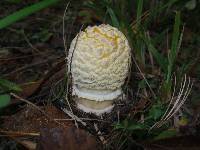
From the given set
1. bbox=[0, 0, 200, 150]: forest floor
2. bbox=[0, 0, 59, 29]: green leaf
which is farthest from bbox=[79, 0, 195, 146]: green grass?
bbox=[0, 0, 59, 29]: green leaf

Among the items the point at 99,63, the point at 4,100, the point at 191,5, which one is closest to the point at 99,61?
the point at 99,63

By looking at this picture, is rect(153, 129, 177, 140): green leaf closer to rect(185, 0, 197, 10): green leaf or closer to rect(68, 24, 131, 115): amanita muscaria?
rect(68, 24, 131, 115): amanita muscaria

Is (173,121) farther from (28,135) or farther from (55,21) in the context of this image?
(55,21)

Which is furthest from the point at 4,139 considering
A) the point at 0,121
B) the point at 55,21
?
the point at 55,21

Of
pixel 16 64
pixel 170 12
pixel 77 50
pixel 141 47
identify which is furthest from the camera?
pixel 170 12

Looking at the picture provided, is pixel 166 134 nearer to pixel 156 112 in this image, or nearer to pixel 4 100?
pixel 156 112

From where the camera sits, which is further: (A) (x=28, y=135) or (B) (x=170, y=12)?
(B) (x=170, y=12)

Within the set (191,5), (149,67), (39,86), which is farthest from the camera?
(191,5)

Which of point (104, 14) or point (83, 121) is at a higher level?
point (104, 14)
